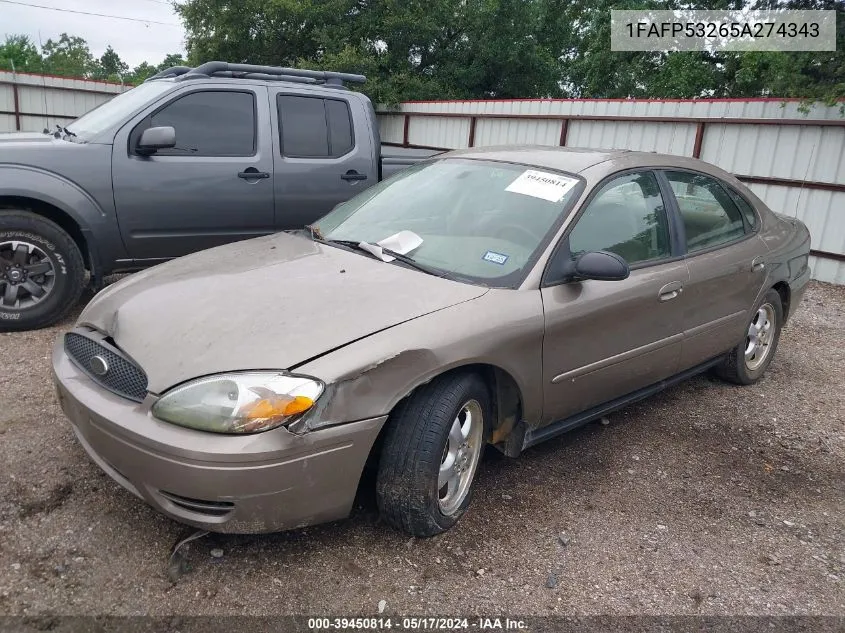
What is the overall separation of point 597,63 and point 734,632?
1877 cm

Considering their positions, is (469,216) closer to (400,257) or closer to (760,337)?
(400,257)

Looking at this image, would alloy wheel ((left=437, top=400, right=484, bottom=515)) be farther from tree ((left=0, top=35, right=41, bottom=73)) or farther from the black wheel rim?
tree ((left=0, top=35, right=41, bottom=73))

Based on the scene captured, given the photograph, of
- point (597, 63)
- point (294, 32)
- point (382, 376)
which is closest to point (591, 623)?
point (382, 376)

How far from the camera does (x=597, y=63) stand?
748 inches

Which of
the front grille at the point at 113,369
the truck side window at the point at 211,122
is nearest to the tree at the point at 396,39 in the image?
the truck side window at the point at 211,122

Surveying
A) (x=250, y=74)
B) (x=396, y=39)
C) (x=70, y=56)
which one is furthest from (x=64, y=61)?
(x=250, y=74)

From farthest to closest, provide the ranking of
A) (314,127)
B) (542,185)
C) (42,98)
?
(42,98) → (314,127) → (542,185)

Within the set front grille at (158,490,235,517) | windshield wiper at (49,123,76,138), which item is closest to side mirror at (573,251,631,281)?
front grille at (158,490,235,517)

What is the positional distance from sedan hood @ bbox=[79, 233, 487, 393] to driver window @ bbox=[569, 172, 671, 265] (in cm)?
78

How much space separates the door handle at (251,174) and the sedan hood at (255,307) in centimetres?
226

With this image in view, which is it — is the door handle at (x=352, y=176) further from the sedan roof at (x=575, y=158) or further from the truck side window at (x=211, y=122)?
the sedan roof at (x=575, y=158)

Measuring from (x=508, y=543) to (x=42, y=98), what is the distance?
1896 centimetres

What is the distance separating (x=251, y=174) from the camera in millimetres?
5473

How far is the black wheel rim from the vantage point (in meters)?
4.67
